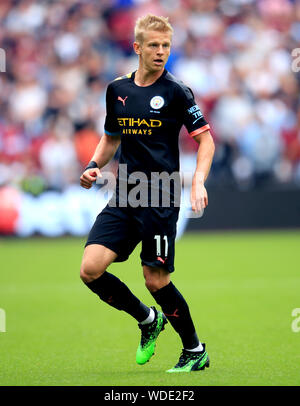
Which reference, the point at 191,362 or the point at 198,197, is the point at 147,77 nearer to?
the point at 198,197

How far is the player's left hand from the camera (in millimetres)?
5113

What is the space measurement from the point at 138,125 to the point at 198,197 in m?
0.73

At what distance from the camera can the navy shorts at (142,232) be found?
17.9 feet

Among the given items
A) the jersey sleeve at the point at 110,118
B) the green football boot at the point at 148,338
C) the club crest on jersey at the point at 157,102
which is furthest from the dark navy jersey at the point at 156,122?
the green football boot at the point at 148,338

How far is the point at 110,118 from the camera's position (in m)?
5.82

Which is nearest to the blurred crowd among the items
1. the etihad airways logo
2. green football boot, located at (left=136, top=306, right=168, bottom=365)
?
green football boot, located at (left=136, top=306, right=168, bottom=365)

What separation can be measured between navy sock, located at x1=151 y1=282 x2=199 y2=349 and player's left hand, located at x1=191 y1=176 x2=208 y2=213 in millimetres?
685

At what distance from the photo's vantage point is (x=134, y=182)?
557cm

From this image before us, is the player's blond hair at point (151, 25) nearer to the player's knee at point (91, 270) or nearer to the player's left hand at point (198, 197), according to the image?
the player's left hand at point (198, 197)

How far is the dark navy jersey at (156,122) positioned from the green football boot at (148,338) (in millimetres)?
1076

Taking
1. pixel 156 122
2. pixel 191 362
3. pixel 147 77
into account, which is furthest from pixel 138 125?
pixel 191 362

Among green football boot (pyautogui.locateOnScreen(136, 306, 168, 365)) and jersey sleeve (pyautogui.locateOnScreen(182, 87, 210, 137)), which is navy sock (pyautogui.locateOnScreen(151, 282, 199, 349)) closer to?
green football boot (pyautogui.locateOnScreen(136, 306, 168, 365))

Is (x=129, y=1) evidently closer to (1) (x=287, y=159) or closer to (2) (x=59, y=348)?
(1) (x=287, y=159)

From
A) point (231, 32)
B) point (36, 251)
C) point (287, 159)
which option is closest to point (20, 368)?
point (36, 251)
